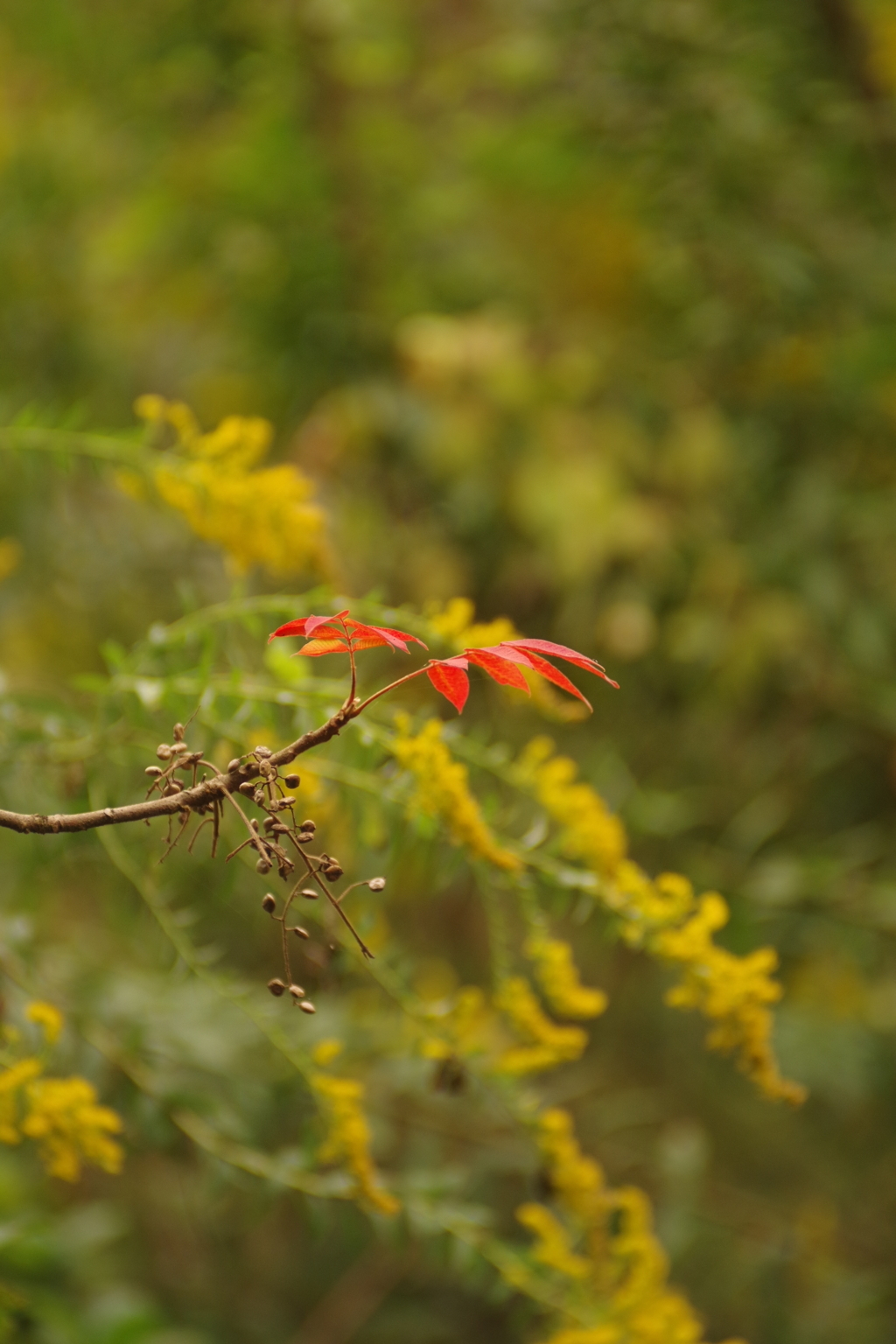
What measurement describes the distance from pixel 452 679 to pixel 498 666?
22 millimetres

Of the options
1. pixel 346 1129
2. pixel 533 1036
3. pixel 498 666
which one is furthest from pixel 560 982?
pixel 498 666

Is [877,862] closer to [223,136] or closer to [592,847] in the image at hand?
[592,847]

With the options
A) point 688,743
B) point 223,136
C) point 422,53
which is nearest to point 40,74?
point 223,136

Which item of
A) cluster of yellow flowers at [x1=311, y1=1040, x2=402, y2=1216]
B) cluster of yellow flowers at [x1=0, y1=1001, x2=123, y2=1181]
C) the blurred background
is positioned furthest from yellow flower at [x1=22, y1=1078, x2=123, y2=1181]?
the blurred background

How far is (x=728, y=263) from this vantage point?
4.87 feet

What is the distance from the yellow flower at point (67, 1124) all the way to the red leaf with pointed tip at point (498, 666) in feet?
1.21

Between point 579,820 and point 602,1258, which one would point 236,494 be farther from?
point 602,1258

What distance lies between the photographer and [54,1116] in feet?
1.95

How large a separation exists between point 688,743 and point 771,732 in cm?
11

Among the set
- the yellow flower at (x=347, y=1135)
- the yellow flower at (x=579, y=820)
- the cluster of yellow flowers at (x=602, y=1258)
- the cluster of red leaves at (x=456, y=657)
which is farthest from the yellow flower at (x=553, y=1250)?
the cluster of red leaves at (x=456, y=657)

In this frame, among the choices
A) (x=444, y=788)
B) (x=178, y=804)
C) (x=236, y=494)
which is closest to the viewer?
(x=178, y=804)

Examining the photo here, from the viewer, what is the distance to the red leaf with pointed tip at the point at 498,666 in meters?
0.42

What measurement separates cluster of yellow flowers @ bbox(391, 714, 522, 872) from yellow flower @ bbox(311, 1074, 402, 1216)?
0.18m

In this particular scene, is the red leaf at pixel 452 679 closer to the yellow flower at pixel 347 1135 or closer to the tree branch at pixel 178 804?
the tree branch at pixel 178 804
